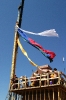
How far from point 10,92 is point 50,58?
5.38m

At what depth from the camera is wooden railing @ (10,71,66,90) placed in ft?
74.5

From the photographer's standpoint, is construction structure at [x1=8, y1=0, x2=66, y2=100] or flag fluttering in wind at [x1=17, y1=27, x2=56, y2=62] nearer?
construction structure at [x1=8, y1=0, x2=66, y2=100]

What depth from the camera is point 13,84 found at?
24.8m

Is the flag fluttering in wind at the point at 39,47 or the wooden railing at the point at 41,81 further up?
the flag fluttering in wind at the point at 39,47

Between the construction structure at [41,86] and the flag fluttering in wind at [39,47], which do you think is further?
A: the flag fluttering in wind at [39,47]

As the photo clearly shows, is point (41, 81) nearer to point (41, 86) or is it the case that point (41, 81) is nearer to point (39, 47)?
point (41, 86)

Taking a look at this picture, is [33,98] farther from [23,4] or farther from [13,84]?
[23,4]

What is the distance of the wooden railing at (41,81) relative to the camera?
2272cm

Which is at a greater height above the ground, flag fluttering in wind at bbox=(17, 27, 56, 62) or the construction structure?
flag fluttering in wind at bbox=(17, 27, 56, 62)

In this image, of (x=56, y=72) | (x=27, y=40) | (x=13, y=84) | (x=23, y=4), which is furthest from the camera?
(x=23, y=4)

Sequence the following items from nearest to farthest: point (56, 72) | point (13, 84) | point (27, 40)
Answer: point (56, 72)
point (13, 84)
point (27, 40)

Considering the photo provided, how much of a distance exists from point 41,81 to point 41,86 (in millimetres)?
557

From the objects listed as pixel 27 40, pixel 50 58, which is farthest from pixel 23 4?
pixel 50 58

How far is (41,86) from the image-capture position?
23.1 m
